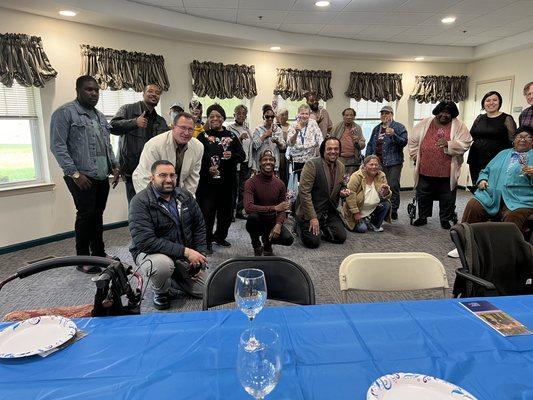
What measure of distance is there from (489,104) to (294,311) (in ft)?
12.6

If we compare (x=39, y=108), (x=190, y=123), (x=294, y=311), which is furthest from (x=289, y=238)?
(x=39, y=108)

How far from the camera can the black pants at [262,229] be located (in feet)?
11.2

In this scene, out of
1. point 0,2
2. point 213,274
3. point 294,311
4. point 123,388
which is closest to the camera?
point 123,388

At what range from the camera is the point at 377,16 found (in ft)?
15.2

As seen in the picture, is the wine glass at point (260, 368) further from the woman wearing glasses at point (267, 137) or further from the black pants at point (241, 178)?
the black pants at point (241, 178)

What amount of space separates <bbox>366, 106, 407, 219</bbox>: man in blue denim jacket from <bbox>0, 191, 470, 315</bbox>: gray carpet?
1.74 ft

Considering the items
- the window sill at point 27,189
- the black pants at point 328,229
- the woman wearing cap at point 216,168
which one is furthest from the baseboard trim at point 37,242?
the black pants at point 328,229

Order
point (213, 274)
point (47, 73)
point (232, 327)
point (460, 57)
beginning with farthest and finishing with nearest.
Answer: point (460, 57), point (47, 73), point (213, 274), point (232, 327)

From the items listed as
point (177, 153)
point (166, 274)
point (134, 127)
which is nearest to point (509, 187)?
point (177, 153)

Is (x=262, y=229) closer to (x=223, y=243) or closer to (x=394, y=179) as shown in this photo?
(x=223, y=243)

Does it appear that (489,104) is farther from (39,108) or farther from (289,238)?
(39,108)

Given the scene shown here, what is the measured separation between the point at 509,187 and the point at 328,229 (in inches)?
69.6

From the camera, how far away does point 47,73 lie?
3826 mm

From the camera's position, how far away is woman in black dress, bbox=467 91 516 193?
3.88 metres
